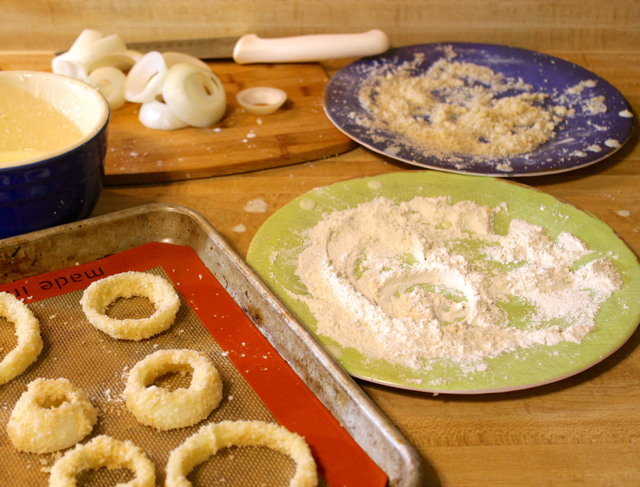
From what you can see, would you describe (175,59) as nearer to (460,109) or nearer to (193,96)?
(193,96)

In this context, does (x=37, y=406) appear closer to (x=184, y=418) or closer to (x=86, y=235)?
(x=184, y=418)

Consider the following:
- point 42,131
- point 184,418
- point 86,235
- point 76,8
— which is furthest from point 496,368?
point 76,8

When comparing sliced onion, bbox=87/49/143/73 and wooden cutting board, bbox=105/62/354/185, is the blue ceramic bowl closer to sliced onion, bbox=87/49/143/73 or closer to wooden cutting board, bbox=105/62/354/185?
wooden cutting board, bbox=105/62/354/185

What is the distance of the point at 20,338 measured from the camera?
2.77 feet

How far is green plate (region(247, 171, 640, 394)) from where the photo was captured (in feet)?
2.59

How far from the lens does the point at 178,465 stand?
0.69 meters

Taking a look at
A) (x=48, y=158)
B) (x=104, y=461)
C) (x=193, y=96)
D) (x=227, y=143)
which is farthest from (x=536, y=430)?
(x=193, y=96)

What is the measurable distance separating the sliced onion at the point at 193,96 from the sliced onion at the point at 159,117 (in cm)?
2

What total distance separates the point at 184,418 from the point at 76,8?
1.55 m

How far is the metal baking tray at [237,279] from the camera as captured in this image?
70 cm

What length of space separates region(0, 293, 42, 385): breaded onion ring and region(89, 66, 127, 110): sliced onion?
724 millimetres

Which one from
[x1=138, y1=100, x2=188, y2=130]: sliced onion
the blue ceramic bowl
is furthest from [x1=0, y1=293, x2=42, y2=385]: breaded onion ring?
[x1=138, y1=100, x2=188, y2=130]: sliced onion

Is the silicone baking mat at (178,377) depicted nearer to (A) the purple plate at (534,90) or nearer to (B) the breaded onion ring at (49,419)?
(B) the breaded onion ring at (49,419)

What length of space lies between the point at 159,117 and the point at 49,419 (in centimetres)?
85
